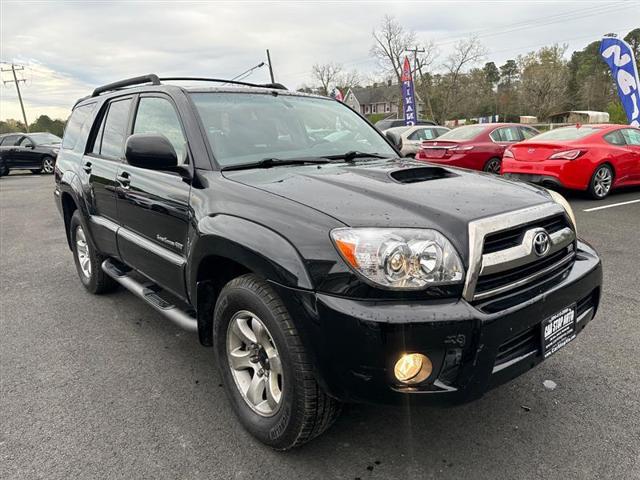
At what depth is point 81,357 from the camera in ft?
10.8

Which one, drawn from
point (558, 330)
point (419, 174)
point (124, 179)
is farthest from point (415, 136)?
point (558, 330)

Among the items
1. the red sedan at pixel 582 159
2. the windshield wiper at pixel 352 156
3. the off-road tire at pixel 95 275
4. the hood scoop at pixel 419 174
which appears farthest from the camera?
the red sedan at pixel 582 159

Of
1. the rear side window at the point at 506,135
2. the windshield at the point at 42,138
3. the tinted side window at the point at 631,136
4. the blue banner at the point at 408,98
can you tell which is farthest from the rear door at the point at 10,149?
the tinted side window at the point at 631,136

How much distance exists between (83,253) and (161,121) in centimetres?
226

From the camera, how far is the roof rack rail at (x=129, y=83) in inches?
136

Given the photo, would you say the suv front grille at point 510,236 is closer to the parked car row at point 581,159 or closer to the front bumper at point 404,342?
the front bumper at point 404,342

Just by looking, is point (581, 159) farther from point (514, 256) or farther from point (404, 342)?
point (404, 342)

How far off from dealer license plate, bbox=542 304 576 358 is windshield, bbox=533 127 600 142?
739cm

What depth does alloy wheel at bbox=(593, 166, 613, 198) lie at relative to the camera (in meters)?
8.43

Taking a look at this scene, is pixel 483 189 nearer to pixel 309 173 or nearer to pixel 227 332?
pixel 309 173

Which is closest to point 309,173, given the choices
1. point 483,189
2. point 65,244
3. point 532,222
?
point 483,189

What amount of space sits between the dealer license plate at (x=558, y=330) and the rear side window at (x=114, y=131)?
10.1 feet

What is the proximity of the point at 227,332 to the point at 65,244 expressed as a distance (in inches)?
217

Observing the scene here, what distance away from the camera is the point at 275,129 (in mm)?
3047
